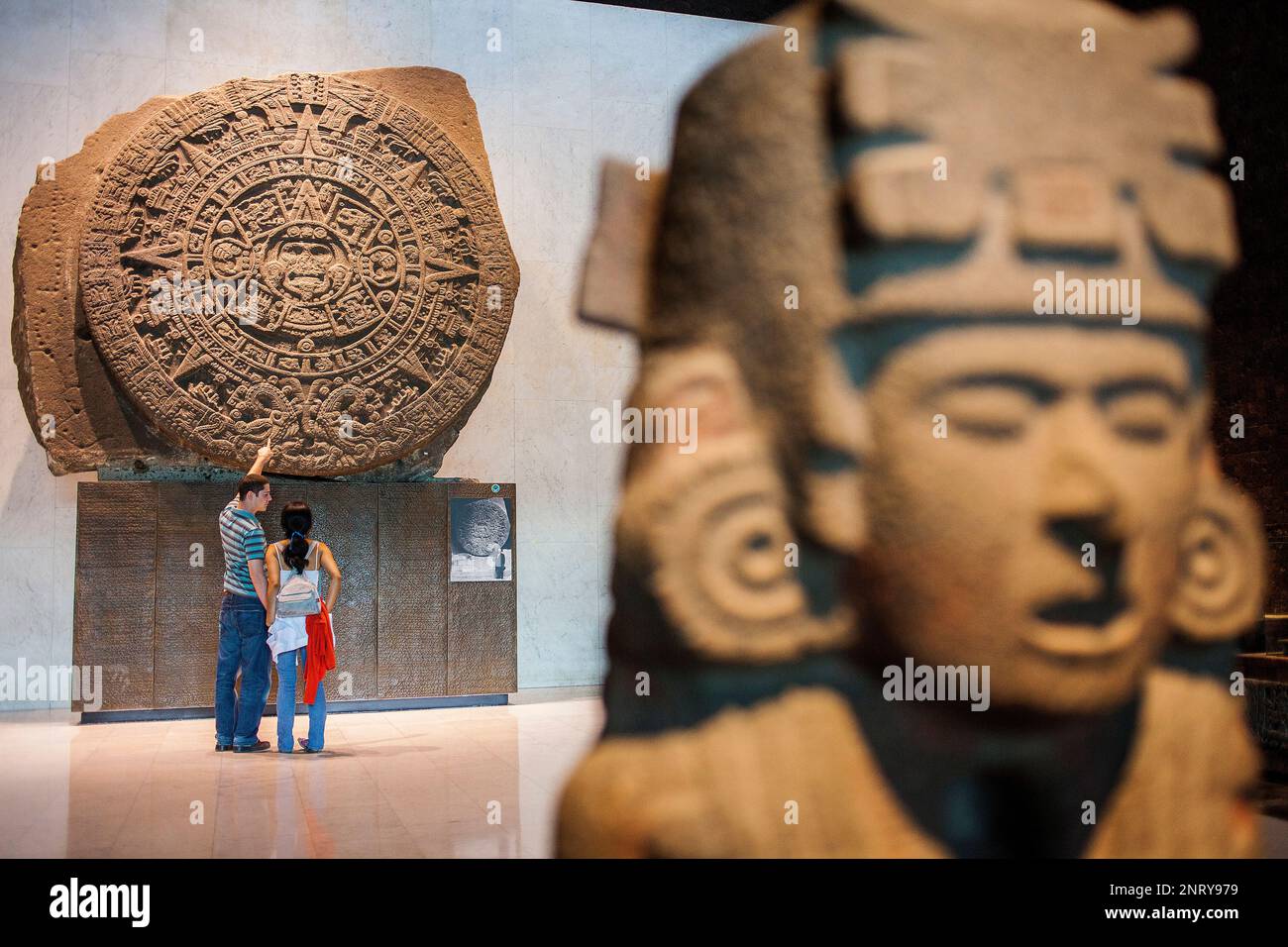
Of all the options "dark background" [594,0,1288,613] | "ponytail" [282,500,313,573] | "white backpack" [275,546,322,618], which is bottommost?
"white backpack" [275,546,322,618]

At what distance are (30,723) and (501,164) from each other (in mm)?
4805

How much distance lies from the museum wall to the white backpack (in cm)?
284

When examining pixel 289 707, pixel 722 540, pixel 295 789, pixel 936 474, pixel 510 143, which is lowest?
pixel 295 789

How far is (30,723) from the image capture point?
6406 mm

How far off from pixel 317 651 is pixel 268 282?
2192mm

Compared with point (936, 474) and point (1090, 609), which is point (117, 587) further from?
point (1090, 609)

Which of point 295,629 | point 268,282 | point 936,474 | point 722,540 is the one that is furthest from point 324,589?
point 936,474

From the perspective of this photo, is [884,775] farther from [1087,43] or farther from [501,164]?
[501,164]

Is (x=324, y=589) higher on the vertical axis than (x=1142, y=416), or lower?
lower

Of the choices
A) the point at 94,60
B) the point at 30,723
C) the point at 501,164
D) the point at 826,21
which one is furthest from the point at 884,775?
the point at 94,60

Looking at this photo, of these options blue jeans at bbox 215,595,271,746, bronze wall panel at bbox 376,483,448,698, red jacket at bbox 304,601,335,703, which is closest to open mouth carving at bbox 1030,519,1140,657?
red jacket at bbox 304,601,335,703

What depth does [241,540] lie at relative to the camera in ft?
17.2

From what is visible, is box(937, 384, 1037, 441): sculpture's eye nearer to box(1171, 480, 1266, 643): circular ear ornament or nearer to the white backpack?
box(1171, 480, 1266, 643): circular ear ornament

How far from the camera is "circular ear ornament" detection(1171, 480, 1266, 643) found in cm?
205
